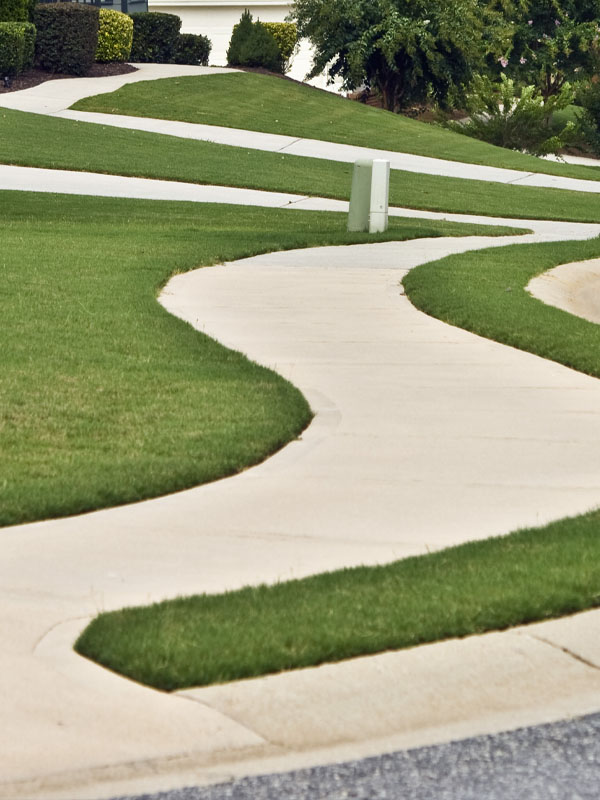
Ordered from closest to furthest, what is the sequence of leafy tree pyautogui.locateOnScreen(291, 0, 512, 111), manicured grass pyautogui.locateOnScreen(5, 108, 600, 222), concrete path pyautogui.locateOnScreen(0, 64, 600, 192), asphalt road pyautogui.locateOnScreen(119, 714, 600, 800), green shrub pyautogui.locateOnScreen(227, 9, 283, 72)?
asphalt road pyautogui.locateOnScreen(119, 714, 600, 800) → manicured grass pyautogui.locateOnScreen(5, 108, 600, 222) → concrete path pyautogui.locateOnScreen(0, 64, 600, 192) → leafy tree pyautogui.locateOnScreen(291, 0, 512, 111) → green shrub pyautogui.locateOnScreen(227, 9, 283, 72)

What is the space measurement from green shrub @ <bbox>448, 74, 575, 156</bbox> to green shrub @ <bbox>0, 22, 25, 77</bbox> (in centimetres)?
1301

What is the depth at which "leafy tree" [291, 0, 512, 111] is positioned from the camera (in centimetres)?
3731

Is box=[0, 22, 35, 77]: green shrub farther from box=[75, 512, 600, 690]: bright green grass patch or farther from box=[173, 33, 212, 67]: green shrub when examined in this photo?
box=[75, 512, 600, 690]: bright green grass patch

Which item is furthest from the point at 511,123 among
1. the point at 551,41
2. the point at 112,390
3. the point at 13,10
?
the point at 112,390

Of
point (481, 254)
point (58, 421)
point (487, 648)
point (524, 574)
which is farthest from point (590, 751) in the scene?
point (481, 254)

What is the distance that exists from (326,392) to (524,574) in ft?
11.0

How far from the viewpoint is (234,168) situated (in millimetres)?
25875

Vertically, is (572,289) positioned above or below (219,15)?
below

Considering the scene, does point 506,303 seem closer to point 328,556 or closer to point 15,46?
point 328,556

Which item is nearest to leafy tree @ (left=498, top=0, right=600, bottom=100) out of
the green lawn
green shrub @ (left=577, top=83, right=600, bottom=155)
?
green shrub @ (left=577, top=83, right=600, bottom=155)

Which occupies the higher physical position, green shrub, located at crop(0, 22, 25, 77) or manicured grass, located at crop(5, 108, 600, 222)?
green shrub, located at crop(0, 22, 25, 77)

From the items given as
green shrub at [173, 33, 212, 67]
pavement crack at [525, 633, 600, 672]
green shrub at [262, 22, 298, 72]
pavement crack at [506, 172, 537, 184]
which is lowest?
pavement crack at [506, 172, 537, 184]

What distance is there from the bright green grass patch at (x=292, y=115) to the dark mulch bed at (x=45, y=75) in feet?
5.50

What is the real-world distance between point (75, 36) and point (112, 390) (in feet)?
92.6
